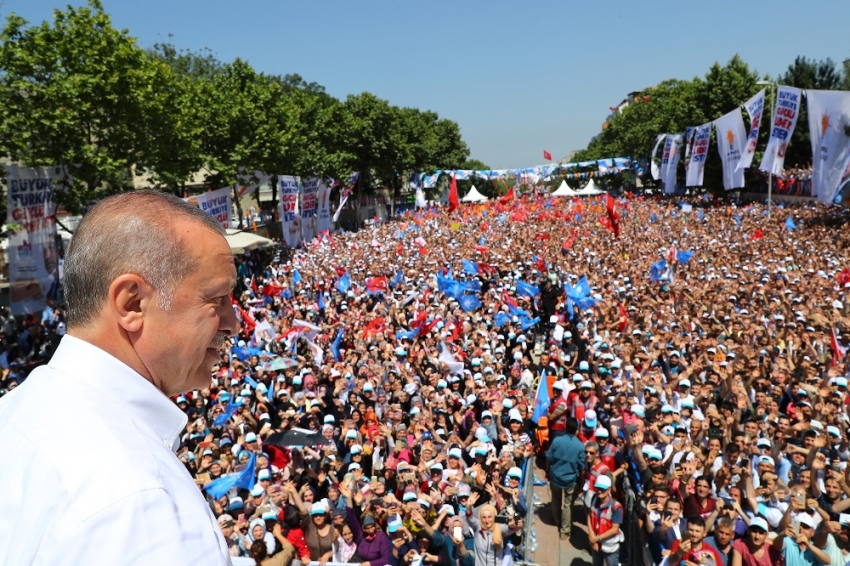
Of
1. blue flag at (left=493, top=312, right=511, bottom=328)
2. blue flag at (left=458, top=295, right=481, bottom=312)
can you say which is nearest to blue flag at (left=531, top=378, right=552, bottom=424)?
blue flag at (left=493, top=312, right=511, bottom=328)

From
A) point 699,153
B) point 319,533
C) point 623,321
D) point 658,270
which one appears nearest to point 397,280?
point 658,270

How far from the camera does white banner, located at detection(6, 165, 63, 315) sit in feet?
43.3

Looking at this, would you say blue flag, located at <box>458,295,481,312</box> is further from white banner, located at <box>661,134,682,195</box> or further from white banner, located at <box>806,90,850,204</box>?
white banner, located at <box>661,134,682,195</box>

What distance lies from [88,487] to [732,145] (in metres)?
29.4

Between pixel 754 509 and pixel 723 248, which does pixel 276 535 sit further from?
pixel 723 248

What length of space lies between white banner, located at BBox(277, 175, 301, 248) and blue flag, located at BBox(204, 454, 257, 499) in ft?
63.0

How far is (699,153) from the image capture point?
3288 cm

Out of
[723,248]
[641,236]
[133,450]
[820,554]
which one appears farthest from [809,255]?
[133,450]

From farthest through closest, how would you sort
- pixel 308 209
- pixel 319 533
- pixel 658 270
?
pixel 308 209 < pixel 658 270 < pixel 319 533

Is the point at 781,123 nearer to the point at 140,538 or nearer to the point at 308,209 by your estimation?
the point at 308,209

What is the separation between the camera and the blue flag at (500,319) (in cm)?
1328

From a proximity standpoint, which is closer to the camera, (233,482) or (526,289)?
(233,482)

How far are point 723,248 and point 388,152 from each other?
3707cm

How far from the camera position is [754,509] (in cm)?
561
